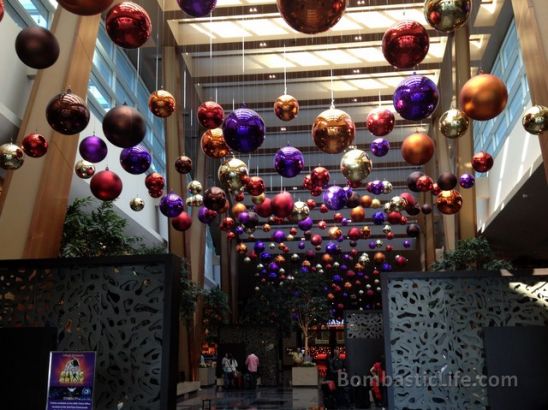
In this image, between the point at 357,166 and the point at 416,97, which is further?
the point at 357,166

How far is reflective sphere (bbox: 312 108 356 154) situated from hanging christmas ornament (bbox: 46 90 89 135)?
7.92ft

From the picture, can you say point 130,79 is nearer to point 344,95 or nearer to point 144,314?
point 344,95

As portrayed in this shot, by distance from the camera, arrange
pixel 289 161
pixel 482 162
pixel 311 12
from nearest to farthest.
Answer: pixel 311 12 < pixel 289 161 < pixel 482 162

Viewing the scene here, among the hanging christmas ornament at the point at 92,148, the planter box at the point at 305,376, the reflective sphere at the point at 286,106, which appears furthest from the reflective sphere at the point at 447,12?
the planter box at the point at 305,376

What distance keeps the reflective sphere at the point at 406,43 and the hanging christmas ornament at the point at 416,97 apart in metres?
0.71

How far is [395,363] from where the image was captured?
7.97 meters

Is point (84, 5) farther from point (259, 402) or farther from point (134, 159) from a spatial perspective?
point (259, 402)

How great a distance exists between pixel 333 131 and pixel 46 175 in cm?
566

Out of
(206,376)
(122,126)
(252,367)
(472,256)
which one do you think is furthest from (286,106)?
(206,376)

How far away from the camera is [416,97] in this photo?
19.1 ft

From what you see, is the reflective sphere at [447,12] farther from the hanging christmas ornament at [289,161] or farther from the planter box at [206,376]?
the planter box at [206,376]

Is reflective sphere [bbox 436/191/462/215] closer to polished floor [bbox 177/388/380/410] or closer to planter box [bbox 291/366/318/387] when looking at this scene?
polished floor [bbox 177/388/380/410]

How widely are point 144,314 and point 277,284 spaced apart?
25430mm

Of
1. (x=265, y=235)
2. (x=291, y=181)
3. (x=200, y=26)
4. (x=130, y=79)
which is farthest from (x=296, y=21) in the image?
(x=265, y=235)
